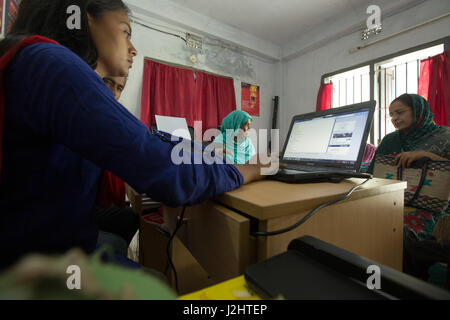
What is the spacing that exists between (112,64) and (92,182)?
343mm

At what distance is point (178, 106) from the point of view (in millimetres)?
2846

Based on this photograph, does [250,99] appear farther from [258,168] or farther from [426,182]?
[258,168]

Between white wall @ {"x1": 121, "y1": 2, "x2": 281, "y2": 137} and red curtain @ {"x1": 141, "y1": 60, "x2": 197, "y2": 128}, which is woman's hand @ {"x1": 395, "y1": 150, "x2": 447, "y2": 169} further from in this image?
white wall @ {"x1": 121, "y1": 2, "x2": 281, "y2": 137}

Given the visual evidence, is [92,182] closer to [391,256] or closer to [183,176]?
[183,176]

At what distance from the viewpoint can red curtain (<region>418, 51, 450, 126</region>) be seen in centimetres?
220

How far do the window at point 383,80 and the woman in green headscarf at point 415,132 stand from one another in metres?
0.98

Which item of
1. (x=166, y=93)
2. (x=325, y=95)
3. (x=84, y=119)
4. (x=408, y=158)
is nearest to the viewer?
(x=84, y=119)

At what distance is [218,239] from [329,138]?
57 centimetres

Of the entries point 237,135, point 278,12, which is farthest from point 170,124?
point 278,12

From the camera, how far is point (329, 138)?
0.80 m

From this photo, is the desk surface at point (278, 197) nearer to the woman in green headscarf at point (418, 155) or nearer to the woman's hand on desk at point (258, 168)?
the woman's hand on desk at point (258, 168)

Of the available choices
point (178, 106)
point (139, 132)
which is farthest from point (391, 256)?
point (178, 106)

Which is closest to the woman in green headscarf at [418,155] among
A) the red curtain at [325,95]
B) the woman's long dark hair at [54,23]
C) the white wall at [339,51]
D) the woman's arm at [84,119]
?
the woman's arm at [84,119]

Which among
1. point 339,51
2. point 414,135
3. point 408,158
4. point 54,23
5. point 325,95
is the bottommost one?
point 408,158
